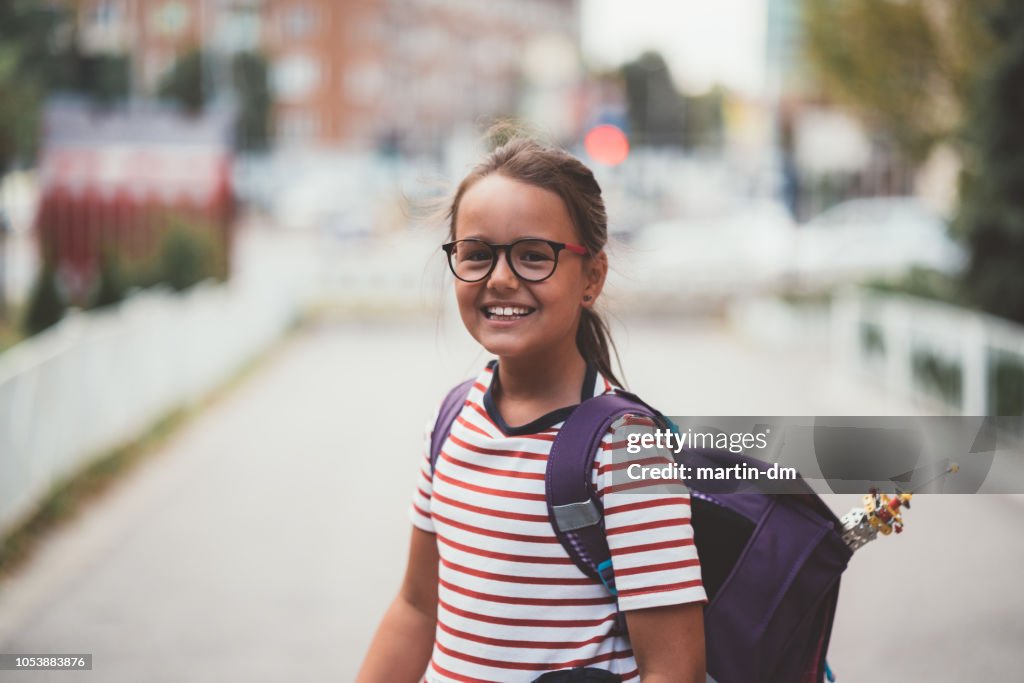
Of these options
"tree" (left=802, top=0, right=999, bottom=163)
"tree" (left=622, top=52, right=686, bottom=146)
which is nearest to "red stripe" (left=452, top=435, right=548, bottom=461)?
"tree" (left=802, top=0, right=999, bottom=163)

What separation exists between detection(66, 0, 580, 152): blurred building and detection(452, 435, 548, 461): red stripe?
51.6 metres

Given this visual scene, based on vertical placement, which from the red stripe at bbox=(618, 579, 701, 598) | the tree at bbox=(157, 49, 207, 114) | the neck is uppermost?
the tree at bbox=(157, 49, 207, 114)

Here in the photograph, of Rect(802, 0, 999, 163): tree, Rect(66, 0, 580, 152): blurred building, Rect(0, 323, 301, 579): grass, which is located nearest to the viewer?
Rect(0, 323, 301, 579): grass

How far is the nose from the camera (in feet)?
5.49

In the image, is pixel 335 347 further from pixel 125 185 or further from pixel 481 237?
pixel 481 237

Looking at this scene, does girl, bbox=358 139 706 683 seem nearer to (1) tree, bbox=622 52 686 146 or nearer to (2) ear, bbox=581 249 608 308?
(2) ear, bbox=581 249 608 308

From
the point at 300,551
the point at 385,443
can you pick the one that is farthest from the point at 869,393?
the point at 300,551

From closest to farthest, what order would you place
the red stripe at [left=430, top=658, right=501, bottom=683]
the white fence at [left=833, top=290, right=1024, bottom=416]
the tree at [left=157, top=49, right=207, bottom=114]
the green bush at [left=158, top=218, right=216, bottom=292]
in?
→ the red stripe at [left=430, top=658, right=501, bottom=683]
the white fence at [left=833, top=290, right=1024, bottom=416]
the green bush at [left=158, top=218, right=216, bottom=292]
the tree at [left=157, top=49, right=207, bottom=114]

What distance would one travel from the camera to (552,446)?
1.60m

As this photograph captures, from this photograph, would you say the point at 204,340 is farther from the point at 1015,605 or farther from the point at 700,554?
the point at 700,554

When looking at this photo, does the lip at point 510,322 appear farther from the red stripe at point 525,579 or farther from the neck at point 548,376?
the red stripe at point 525,579

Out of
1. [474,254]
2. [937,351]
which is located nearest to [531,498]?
[474,254]

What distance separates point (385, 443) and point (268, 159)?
5852 centimetres

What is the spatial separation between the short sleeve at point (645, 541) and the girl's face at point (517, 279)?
0.24 meters
